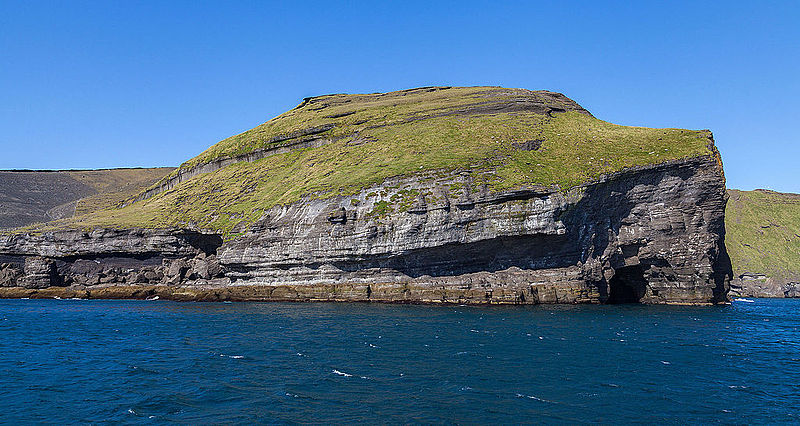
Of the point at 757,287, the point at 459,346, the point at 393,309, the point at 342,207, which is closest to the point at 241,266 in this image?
the point at 342,207

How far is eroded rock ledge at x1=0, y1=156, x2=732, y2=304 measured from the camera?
6041 centimetres

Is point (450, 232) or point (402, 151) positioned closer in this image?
point (450, 232)

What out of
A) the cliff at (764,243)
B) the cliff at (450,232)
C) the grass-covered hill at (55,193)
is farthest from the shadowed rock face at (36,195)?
the cliff at (764,243)

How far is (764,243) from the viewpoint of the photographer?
150 meters

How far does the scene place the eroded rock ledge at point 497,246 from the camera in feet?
198

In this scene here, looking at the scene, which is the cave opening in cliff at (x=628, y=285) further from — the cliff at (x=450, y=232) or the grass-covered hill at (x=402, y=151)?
the grass-covered hill at (x=402, y=151)

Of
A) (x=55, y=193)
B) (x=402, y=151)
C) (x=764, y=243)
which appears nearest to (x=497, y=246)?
(x=402, y=151)

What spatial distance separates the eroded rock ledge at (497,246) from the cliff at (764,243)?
93.0 m

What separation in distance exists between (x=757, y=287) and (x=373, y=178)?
128985 mm

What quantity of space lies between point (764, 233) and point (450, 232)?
475 ft

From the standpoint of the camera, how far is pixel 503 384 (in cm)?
2273

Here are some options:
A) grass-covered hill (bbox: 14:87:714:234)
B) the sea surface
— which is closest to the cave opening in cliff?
grass-covered hill (bbox: 14:87:714:234)

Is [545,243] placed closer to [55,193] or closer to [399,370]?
[399,370]

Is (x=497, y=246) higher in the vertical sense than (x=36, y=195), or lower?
lower
